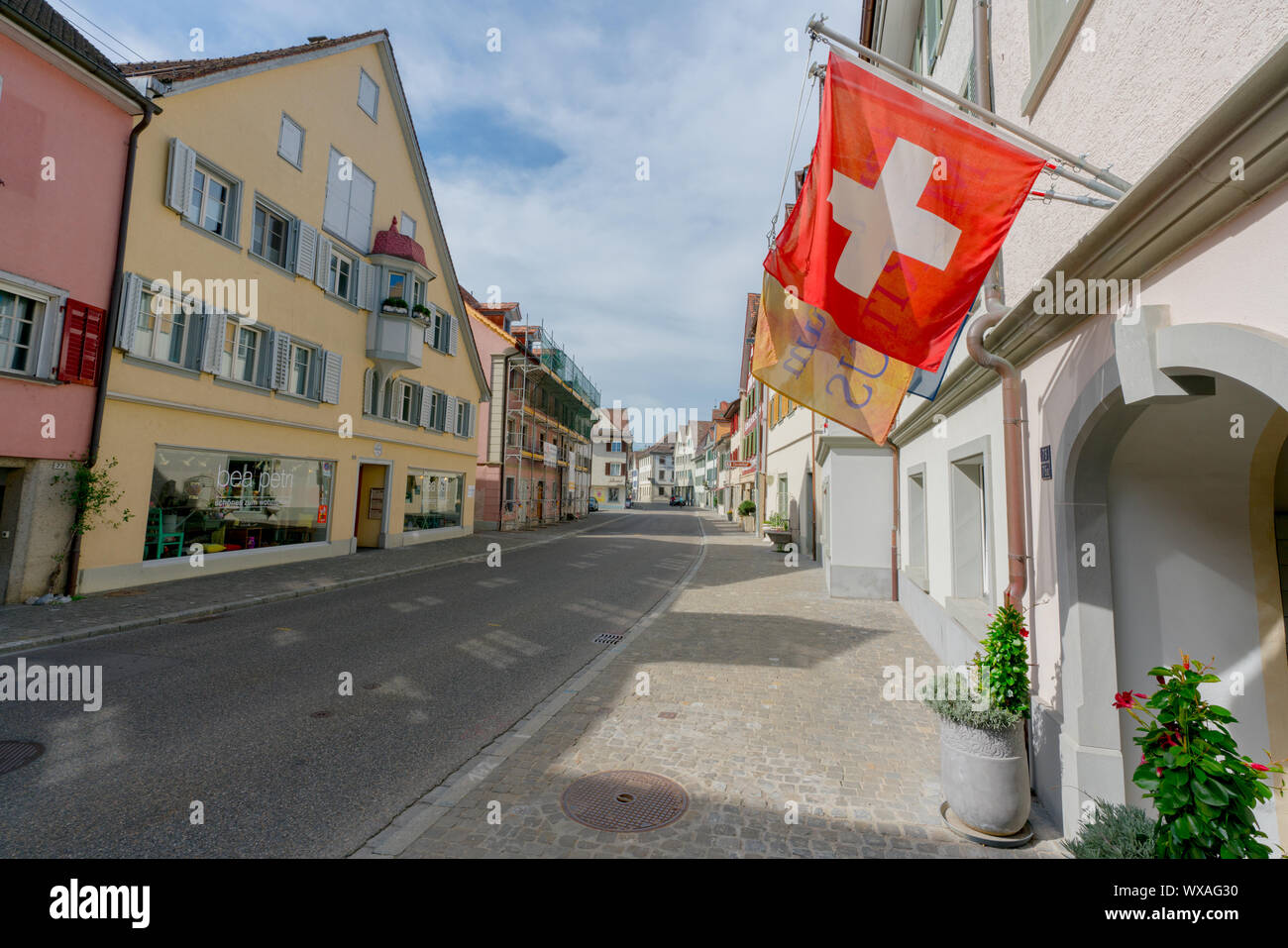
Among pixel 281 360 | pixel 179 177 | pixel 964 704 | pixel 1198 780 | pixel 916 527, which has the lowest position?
pixel 964 704

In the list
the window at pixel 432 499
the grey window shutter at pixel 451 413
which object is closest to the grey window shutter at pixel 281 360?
the window at pixel 432 499

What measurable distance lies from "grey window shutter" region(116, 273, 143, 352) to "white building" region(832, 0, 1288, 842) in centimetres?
1376

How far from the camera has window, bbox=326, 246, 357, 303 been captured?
56.2 feet

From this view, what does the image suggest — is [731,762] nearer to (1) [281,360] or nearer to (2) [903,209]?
(2) [903,209]

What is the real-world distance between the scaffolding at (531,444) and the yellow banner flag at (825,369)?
970 inches

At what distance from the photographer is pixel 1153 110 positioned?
3285 mm

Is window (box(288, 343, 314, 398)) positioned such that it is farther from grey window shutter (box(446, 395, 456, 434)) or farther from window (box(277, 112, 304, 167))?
grey window shutter (box(446, 395, 456, 434))

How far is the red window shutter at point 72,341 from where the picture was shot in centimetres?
979

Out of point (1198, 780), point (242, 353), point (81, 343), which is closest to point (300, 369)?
point (242, 353)

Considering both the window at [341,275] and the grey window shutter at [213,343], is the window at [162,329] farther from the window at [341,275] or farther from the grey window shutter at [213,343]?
the window at [341,275]

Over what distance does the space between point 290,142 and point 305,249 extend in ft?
8.61

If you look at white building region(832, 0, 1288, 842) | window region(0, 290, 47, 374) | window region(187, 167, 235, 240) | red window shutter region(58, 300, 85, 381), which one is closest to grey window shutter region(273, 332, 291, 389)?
window region(187, 167, 235, 240)

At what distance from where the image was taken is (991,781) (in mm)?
3803
